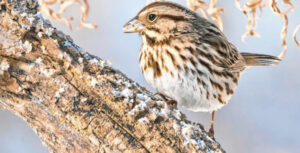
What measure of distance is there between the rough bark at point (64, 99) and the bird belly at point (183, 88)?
22.4 inches

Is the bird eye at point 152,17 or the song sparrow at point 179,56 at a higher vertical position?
the bird eye at point 152,17

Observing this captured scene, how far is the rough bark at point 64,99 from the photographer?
1.65 meters

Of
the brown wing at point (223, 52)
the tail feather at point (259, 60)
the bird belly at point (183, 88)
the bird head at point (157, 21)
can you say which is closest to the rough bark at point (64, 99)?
the bird belly at point (183, 88)

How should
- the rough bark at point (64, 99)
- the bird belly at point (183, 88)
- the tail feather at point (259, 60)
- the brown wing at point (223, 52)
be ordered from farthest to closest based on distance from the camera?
the tail feather at point (259, 60) → the brown wing at point (223, 52) → the bird belly at point (183, 88) → the rough bark at point (64, 99)

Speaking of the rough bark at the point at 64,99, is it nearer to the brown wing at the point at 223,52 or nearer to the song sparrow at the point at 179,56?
the song sparrow at the point at 179,56

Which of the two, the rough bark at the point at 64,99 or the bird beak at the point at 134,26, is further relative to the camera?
the bird beak at the point at 134,26

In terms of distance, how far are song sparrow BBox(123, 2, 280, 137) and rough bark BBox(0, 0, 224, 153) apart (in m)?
0.60

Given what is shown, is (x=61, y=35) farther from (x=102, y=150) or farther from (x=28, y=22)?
(x=102, y=150)

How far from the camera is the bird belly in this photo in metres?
2.31

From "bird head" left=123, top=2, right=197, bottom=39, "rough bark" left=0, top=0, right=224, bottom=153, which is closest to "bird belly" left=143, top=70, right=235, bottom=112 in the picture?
"bird head" left=123, top=2, right=197, bottom=39

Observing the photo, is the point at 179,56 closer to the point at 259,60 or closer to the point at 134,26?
the point at 134,26

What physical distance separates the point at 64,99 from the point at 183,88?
84cm

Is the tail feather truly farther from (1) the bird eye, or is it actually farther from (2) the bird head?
(1) the bird eye

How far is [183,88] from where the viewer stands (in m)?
2.32
